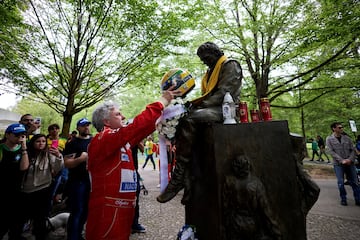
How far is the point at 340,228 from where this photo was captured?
3863mm

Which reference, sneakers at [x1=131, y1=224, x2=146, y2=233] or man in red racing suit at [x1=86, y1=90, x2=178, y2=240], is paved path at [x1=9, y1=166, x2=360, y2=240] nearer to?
sneakers at [x1=131, y1=224, x2=146, y2=233]

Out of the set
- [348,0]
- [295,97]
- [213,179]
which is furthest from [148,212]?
[295,97]

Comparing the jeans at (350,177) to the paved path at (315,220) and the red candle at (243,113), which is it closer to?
the paved path at (315,220)

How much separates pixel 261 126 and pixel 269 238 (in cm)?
103

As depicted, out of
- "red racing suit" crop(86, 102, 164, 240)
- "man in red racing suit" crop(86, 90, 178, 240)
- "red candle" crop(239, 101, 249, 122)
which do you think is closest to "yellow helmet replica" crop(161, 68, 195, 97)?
"man in red racing suit" crop(86, 90, 178, 240)

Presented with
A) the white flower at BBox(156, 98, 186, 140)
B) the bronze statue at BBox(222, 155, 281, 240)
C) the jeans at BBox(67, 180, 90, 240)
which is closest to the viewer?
the bronze statue at BBox(222, 155, 281, 240)

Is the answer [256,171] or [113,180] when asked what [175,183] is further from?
[256,171]

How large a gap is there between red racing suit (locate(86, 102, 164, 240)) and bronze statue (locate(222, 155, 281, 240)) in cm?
88

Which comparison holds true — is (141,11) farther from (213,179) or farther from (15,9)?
(213,179)

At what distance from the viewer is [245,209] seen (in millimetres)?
1848

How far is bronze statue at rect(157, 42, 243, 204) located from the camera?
2094 mm

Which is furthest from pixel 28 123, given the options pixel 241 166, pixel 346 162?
pixel 346 162

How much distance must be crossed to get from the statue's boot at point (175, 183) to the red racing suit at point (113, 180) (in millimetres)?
325

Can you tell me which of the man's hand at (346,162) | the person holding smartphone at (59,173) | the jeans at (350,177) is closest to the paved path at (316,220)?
the jeans at (350,177)
